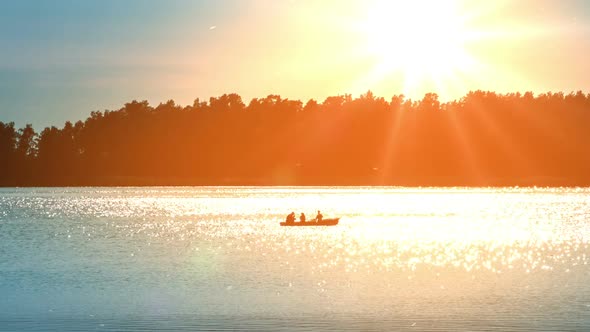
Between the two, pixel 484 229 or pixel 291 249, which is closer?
pixel 291 249

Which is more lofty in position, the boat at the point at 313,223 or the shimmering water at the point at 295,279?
the boat at the point at 313,223

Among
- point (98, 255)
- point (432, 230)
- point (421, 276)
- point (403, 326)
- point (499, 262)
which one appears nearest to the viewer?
point (403, 326)

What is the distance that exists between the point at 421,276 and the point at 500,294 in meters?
7.52

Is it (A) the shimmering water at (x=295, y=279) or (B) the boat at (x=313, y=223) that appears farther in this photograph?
(B) the boat at (x=313, y=223)

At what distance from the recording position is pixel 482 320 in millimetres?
33750

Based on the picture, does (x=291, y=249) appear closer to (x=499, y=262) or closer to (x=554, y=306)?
(x=499, y=262)

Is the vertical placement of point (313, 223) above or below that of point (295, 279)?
above

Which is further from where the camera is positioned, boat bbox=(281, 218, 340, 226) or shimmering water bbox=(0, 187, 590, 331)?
boat bbox=(281, 218, 340, 226)

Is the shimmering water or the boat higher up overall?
the boat

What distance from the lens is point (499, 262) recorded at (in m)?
55.3

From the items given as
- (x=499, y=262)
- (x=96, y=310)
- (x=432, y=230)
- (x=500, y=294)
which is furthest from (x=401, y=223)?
(x=96, y=310)

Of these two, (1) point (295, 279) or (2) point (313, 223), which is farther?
(2) point (313, 223)

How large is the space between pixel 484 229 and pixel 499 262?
34595mm

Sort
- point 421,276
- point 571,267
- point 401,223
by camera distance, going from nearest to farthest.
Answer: point 421,276
point 571,267
point 401,223
